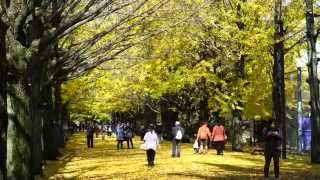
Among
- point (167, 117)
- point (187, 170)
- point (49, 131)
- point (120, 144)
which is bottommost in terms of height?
point (187, 170)

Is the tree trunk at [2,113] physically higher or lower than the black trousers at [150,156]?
higher

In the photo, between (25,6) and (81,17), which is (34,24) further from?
(25,6)

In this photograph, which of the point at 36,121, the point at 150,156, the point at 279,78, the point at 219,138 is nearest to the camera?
the point at 36,121

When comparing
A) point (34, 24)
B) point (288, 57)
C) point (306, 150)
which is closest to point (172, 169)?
point (34, 24)

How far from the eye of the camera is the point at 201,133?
34250 millimetres

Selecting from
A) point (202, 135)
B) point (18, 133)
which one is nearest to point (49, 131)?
point (202, 135)

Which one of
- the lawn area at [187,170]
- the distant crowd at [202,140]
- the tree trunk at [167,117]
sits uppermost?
the tree trunk at [167,117]

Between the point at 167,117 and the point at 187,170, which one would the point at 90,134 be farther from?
the point at 187,170

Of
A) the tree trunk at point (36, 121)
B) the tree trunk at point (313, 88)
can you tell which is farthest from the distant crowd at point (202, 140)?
the tree trunk at point (313, 88)

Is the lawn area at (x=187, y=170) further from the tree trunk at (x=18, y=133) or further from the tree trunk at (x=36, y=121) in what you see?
the tree trunk at (x=18, y=133)

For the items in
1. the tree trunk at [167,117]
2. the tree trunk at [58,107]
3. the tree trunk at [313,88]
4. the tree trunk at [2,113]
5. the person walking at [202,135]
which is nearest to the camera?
the tree trunk at [2,113]

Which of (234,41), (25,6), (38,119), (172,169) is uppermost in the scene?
(234,41)

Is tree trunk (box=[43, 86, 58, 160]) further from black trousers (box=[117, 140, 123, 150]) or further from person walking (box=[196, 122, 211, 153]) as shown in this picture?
black trousers (box=[117, 140, 123, 150])

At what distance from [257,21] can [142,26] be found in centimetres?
1425
